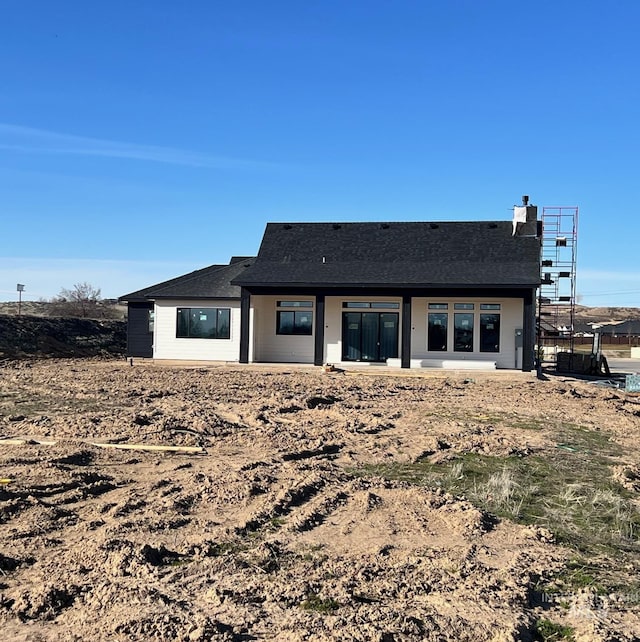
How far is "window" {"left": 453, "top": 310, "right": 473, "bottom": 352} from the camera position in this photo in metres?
24.8

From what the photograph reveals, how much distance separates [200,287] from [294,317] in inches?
155

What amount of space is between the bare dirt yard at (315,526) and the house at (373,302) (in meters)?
10.6

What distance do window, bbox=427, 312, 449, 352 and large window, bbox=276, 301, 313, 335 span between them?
4538mm

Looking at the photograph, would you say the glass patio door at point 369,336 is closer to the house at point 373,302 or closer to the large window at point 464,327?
the house at point 373,302

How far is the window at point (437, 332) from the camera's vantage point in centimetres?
2497

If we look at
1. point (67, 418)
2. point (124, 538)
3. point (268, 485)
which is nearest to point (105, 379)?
point (67, 418)

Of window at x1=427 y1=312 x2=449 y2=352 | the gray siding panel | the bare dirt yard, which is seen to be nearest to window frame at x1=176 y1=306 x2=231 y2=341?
the gray siding panel

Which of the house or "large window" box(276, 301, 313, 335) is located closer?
the house

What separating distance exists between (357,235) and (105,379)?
42.3ft

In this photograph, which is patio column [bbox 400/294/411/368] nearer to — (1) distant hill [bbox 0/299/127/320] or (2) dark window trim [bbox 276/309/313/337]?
→ (2) dark window trim [bbox 276/309/313/337]

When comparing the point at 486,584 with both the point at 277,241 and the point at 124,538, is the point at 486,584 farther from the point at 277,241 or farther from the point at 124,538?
the point at 277,241

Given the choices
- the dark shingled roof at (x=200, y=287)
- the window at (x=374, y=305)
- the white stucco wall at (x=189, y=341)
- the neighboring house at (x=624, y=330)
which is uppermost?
the dark shingled roof at (x=200, y=287)

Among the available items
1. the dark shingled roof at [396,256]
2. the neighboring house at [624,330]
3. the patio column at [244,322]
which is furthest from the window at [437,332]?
the neighboring house at [624,330]

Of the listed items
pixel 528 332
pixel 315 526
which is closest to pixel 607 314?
pixel 528 332
